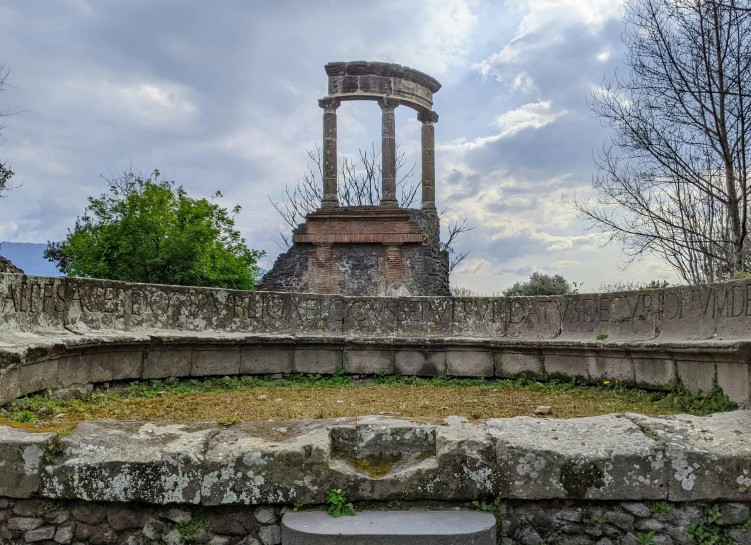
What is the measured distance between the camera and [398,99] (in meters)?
18.2

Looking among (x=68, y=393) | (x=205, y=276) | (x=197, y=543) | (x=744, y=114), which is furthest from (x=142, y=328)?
(x=744, y=114)

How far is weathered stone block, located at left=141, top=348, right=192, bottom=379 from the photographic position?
6.25 meters

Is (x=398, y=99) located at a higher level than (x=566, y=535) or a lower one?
higher

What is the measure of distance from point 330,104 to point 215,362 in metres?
12.6

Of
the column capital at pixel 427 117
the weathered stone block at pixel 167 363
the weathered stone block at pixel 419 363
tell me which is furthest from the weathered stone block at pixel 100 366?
the column capital at pixel 427 117

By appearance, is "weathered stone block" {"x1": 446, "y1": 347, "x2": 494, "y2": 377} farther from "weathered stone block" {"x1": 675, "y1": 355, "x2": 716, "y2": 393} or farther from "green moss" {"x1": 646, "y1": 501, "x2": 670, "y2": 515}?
"green moss" {"x1": 646, "y1": 501, "x2": 670, "y2": 515}

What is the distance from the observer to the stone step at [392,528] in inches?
101

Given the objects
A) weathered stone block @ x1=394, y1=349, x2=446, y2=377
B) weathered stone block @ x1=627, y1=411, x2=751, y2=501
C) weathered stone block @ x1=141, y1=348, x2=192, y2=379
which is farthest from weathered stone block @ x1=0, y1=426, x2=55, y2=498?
weathered stone block @ x1=394, y1=349, x2=446, y2=377

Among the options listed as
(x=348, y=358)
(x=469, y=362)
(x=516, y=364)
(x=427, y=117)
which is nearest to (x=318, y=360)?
(x=348, y=358)

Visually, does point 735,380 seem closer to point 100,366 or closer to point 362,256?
point 100,366

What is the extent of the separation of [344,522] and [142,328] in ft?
Answer: 14.0

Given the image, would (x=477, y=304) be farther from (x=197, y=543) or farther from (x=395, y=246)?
(x=395, y=246)

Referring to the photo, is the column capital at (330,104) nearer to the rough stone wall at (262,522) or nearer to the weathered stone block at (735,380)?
the weathered stone block at (735,380)

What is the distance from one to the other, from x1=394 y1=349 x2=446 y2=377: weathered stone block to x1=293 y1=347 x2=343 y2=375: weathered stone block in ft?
2.54
